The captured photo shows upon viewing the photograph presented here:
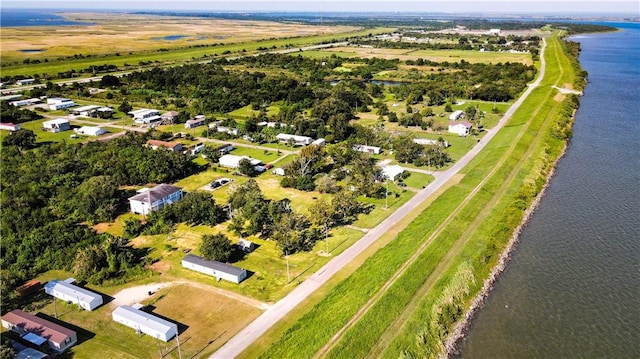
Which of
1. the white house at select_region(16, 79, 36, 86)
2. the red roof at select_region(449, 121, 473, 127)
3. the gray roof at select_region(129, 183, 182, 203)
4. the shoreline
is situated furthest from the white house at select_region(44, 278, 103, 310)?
the white house at select_region(16, 79, 36, 86)

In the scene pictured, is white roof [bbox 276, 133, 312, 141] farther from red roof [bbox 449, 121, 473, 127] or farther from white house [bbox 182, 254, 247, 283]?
white house [bbox 182, 254, 247, 283]

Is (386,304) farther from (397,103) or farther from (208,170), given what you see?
(397,103)

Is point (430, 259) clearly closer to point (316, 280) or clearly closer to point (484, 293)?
point (484, 293)

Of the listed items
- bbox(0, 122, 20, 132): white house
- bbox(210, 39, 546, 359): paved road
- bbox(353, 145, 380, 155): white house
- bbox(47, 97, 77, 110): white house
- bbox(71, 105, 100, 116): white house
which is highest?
bbox(47, 97, 77, 110): white house

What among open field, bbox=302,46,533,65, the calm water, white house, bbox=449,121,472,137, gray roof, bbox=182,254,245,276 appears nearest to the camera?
the calm water

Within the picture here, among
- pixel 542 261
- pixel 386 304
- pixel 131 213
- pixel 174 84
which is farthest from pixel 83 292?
pixel 174 84

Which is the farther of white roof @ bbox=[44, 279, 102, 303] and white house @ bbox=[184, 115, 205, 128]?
white house @ bbox=[184, 115, 205, 128]
